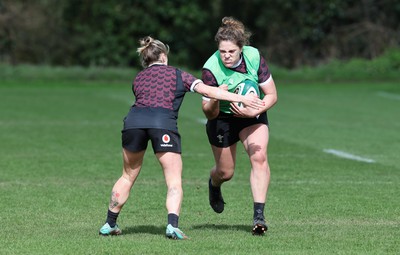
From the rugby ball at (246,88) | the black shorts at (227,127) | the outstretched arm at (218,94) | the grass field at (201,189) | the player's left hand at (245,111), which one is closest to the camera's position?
the grass field at (201,189)

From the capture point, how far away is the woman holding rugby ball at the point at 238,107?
10.1 metres

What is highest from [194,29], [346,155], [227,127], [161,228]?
[227,127]

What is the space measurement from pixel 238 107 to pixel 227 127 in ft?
1.88

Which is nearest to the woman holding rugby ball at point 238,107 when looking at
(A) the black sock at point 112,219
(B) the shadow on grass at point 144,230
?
(B) the shadow on grass at point 144,230

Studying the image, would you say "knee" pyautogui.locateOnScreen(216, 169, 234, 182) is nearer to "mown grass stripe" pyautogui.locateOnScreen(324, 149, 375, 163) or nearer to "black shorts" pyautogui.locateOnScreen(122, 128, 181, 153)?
"black shorts" pyautogui.locateOnScreen(122, 128, 181, 153)

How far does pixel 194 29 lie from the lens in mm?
55969

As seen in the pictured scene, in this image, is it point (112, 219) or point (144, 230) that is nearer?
point (112, 219)

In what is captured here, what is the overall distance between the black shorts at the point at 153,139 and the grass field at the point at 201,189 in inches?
29.6

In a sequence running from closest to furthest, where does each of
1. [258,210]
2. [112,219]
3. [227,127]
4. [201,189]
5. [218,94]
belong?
[218,94] < [112,219] < [258,210] < [227,127] < [201,189]

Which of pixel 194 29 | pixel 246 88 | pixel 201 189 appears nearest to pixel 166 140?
Answer: pixel 246 88

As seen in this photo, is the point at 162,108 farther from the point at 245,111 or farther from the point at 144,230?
the point at 144,230

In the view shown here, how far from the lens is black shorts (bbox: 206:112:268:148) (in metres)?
10.5

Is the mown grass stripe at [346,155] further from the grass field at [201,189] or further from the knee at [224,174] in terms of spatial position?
the knee at [224,174]

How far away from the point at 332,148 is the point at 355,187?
545 cm
